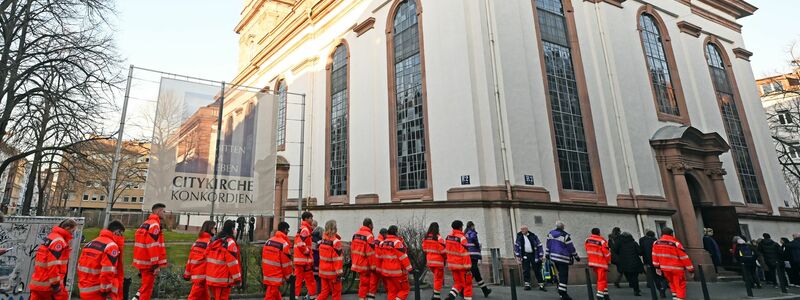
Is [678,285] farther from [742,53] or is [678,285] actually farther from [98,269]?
[742,53]

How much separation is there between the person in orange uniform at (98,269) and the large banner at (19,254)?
215 centimetres

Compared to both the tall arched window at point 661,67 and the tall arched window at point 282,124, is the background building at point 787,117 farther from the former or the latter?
the tall arched window at point 282,124

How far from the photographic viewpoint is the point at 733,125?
20.8 metres

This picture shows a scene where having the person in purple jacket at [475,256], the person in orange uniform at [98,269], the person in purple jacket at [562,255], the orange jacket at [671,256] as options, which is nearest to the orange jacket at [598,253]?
the person in purple jacket at [562,255]

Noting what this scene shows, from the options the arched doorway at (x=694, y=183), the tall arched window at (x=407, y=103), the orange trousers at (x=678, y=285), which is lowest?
the orange trousers at (x=678, y=285)

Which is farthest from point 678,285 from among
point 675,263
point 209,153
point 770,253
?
point 209,153

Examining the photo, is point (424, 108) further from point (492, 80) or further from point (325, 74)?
point (325, 74)

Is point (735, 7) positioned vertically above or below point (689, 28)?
above

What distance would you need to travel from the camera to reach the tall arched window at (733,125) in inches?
769

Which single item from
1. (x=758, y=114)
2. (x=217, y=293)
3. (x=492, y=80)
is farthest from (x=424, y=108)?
(x=758, y=114)

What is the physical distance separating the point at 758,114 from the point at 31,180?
37315mm

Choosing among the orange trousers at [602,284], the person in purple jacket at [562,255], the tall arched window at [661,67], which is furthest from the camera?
the tall arched window at [661,67]

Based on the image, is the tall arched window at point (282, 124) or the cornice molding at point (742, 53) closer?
the cornice molding at point (742, 53)

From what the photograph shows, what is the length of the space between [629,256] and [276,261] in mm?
8552
